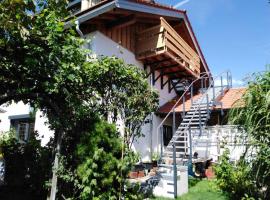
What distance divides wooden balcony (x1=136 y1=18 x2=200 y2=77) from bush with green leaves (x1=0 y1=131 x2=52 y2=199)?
6834mm

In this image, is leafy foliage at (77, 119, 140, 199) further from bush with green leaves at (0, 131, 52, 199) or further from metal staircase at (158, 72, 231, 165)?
metal staircase at (158, 72, 231, 165)

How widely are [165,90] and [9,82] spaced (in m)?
12.0

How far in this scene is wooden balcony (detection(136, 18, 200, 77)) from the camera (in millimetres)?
12953

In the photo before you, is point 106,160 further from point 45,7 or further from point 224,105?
point 224,105

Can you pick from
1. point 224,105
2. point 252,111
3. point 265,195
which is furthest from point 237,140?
point 224,105

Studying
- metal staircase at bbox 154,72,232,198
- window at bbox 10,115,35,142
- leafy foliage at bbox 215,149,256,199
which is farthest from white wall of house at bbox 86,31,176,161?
window at bbox 10,115,35,142

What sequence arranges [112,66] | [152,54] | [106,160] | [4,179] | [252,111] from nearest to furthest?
1. [252,111]
2. [106,160]
3. [112,66]
4. [4,179]
5. [152,54]

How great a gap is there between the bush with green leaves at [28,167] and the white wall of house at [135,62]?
12.8 ft

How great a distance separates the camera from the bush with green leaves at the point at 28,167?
7407mm

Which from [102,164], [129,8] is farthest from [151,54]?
[102,164]

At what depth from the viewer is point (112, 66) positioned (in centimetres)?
738

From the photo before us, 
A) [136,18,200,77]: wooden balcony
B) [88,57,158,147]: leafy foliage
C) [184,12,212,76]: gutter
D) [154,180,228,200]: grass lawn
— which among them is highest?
[184,12,212,76]: gutter

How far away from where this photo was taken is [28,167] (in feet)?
27.0

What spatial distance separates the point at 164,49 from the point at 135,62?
196cm
